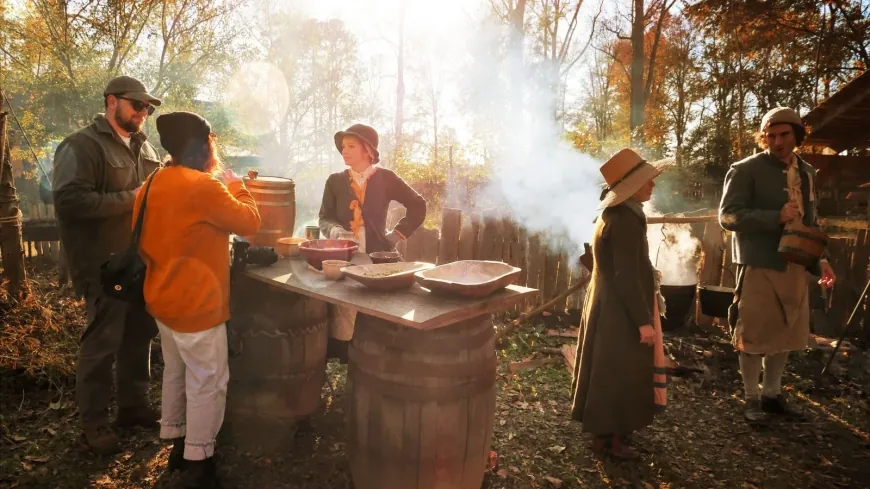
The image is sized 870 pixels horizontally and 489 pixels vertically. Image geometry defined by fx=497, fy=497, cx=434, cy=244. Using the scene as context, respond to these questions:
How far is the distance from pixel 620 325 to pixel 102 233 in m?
3.65

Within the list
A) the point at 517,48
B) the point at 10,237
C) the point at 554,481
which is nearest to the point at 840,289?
the point at 554,481

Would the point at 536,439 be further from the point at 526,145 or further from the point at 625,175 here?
the point at 526,145

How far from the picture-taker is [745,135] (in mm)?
16250

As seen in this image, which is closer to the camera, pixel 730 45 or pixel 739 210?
pixel 739 210

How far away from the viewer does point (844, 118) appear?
6.85 m

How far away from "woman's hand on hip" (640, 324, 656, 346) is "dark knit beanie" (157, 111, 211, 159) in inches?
115

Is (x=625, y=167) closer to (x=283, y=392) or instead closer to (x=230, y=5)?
(x=283, y=392)

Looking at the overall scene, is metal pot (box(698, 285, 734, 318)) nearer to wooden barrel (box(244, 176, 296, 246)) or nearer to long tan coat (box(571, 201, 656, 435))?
long tan coat (box(571, 201, 656, 435))

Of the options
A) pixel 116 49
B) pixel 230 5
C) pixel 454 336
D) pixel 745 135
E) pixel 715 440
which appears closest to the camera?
pixel 454 336

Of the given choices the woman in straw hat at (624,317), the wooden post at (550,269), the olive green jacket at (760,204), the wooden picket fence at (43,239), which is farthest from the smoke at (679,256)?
the wooden picket fence at (43,239)

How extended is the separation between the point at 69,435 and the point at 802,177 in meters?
6.10

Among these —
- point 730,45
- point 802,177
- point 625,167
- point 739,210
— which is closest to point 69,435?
point 625,167

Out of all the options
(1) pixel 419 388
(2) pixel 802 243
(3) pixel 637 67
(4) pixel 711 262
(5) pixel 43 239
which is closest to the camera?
(1) pixel 419 388

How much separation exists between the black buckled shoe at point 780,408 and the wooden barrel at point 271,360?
3820mm
